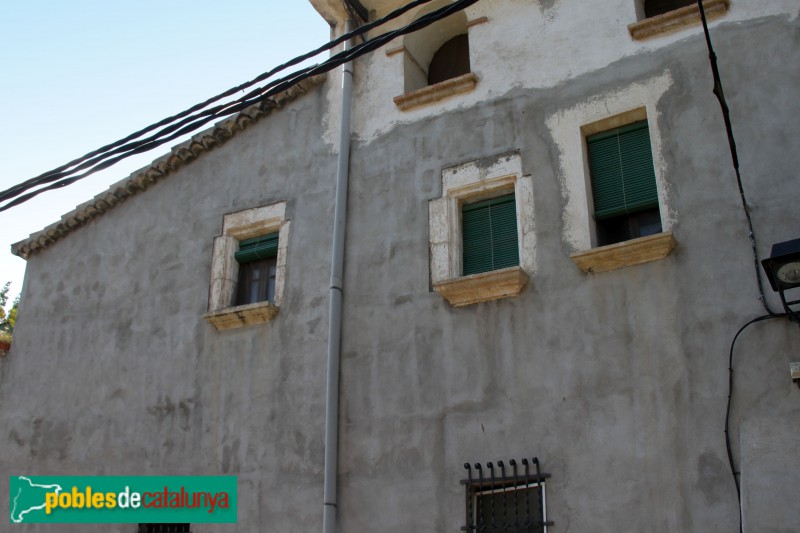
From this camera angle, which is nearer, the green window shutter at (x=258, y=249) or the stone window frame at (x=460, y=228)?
the stone window frame at (x=460, y=228)

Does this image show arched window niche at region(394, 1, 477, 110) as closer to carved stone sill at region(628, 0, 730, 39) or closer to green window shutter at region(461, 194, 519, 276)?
green window shutter at region(461, 194, 519, 276)

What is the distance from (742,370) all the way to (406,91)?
18.8 ft

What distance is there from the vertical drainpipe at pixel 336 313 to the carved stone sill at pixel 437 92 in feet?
2.76

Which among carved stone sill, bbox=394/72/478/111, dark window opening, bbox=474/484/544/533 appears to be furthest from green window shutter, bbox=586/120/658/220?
dark window opening, bbox=474/484/544/533

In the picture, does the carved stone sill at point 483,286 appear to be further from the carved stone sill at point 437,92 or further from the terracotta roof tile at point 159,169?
the terracotta roof tile at point 159,169

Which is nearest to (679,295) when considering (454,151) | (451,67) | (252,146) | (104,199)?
(454,151)

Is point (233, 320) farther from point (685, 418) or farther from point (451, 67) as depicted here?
point (685, 418)

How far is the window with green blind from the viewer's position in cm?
1002

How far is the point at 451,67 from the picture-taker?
12.9m

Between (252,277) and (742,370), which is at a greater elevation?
(252,277)

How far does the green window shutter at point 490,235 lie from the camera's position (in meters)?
10.6

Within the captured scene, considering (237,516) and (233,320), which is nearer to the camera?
(237,516)

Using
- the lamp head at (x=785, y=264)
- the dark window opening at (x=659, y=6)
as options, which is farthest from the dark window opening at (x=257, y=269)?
the lamp head at (x=785, y=264)

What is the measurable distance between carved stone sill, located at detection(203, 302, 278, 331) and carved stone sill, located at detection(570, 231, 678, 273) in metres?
3.94
